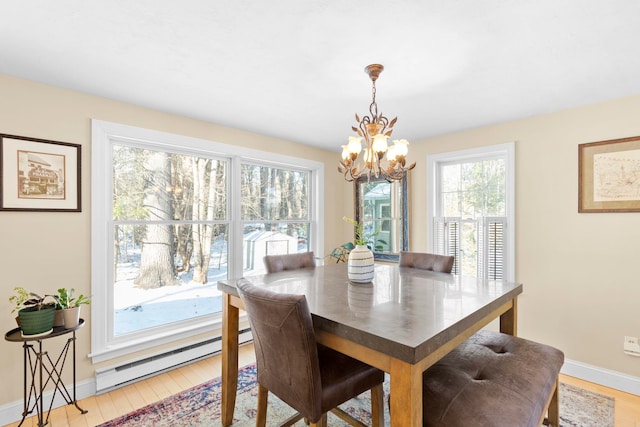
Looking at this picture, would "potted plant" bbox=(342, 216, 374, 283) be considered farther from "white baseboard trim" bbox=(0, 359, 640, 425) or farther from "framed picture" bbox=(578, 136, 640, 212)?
"white baseboard trim" bbox=(0, 359, 640, 425)

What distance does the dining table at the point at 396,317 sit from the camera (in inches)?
39.8

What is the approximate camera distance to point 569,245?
8.64 ft

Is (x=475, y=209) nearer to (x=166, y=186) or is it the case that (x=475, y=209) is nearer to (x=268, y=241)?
(x=268, y=241)

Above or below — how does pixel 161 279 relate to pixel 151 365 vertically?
above

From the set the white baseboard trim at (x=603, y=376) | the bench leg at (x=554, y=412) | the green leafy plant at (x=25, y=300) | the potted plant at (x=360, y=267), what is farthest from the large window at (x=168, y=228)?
the white baseboard trim at (x=603, y=376)

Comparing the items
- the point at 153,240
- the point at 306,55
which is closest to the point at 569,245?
the point at 306,55

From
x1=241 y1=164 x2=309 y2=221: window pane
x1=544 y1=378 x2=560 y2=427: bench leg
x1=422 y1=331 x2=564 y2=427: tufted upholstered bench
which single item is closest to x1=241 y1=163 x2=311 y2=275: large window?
x1=241 y1=164 x2=309 y2=221: window pane

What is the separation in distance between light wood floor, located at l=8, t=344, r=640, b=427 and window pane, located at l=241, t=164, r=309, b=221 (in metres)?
1.57

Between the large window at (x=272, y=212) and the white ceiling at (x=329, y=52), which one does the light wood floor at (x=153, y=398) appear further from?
the white ceiling at (x=329, y=52)

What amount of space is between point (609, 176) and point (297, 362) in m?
2.85

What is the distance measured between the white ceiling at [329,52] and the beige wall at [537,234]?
17 cm

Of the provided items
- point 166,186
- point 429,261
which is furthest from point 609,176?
point 166,186

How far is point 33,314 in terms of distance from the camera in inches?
71.2

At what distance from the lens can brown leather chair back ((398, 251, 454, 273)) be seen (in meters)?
2.34
